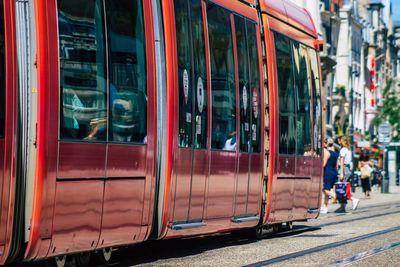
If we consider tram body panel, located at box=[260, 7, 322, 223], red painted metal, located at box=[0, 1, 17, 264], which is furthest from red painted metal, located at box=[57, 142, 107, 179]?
tram body panel, located at box=[260, 7, 322, 223]

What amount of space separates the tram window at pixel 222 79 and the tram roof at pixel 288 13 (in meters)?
1.36

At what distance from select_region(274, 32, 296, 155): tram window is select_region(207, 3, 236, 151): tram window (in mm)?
2103

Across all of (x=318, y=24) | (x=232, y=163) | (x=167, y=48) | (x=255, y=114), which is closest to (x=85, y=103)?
(x=167, y=48)

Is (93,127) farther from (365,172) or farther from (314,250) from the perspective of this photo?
(365,172)

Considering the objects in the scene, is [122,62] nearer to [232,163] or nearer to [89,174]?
[89,174]

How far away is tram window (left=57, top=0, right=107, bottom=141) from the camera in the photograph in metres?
7.32

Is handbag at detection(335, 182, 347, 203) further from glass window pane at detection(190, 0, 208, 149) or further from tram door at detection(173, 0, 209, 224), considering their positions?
glass window pane at detection(190, 0, 208, 149)

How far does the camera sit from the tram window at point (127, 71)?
8.10 m

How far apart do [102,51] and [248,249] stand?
4.19 m

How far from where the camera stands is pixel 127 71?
329 inches

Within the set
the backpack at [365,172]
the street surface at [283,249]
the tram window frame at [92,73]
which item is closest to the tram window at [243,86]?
the street surface at [283,249]

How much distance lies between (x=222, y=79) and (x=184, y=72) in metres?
1.14

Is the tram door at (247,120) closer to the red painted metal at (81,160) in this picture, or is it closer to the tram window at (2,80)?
the red painted metal at (81,160)

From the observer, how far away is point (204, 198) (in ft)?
33.5
